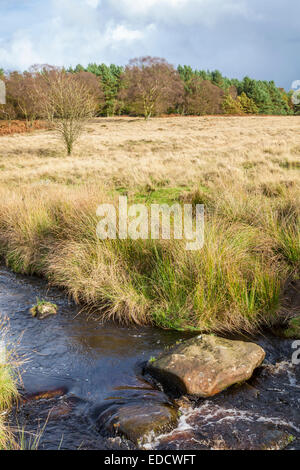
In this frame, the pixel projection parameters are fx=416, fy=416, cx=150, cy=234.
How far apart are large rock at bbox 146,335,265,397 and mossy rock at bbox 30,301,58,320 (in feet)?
7.15

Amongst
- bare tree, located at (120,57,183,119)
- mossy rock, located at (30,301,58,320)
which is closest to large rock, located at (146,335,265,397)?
mossy rock, located at (30,301,58,320)

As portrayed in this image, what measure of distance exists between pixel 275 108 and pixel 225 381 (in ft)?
234

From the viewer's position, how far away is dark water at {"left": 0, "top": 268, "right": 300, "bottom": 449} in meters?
3.78

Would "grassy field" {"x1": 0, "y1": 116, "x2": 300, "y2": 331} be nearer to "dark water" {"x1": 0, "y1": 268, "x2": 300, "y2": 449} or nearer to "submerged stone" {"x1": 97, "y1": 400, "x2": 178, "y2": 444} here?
"dark water" {"x1": 0, "y1": 268, "x2": 300, "y2": 449}

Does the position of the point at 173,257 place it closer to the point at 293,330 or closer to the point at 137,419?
the point at 293,330

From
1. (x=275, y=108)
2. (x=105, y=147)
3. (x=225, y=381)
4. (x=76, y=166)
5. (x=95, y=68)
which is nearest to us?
(x=225, y=381)

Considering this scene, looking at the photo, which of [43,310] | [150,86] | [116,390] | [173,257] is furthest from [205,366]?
[150,86]

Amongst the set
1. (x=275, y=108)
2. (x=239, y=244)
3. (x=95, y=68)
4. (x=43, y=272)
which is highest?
(x=95, y=68)

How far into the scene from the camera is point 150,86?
53281 mm

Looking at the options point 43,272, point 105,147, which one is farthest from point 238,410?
point 105,147

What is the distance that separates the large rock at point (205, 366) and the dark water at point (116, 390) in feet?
0.42
